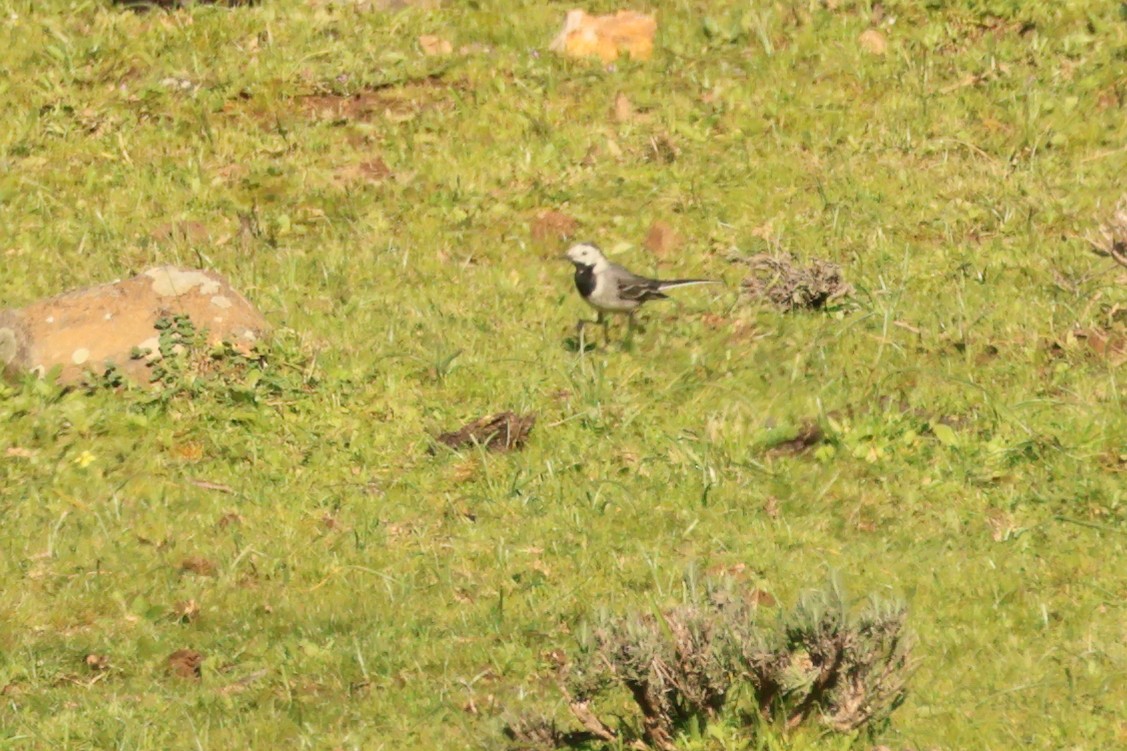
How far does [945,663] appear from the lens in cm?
723

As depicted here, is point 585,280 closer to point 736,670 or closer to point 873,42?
point 873,42

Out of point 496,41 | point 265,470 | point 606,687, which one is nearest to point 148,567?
point 265,470

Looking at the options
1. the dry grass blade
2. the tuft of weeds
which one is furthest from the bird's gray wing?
the tuft of weeds

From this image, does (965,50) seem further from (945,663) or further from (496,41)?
(945,663)

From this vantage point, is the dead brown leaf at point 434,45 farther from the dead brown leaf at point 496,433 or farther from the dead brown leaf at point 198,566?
the dead brown leaf at point 198,566

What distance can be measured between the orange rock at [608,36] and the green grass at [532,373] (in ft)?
0.85

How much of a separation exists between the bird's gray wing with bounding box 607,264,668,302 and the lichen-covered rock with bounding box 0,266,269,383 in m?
2.25

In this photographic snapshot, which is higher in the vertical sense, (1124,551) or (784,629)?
(784,629)

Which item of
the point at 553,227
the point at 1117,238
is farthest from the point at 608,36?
the point at 1117,238

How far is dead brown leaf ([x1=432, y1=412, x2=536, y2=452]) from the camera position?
32.0 ft

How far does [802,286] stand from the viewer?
11016mm

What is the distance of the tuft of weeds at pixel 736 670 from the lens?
6.23 m

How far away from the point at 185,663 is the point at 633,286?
173 inches

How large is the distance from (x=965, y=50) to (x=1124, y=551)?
Result: 6982 millimetres
